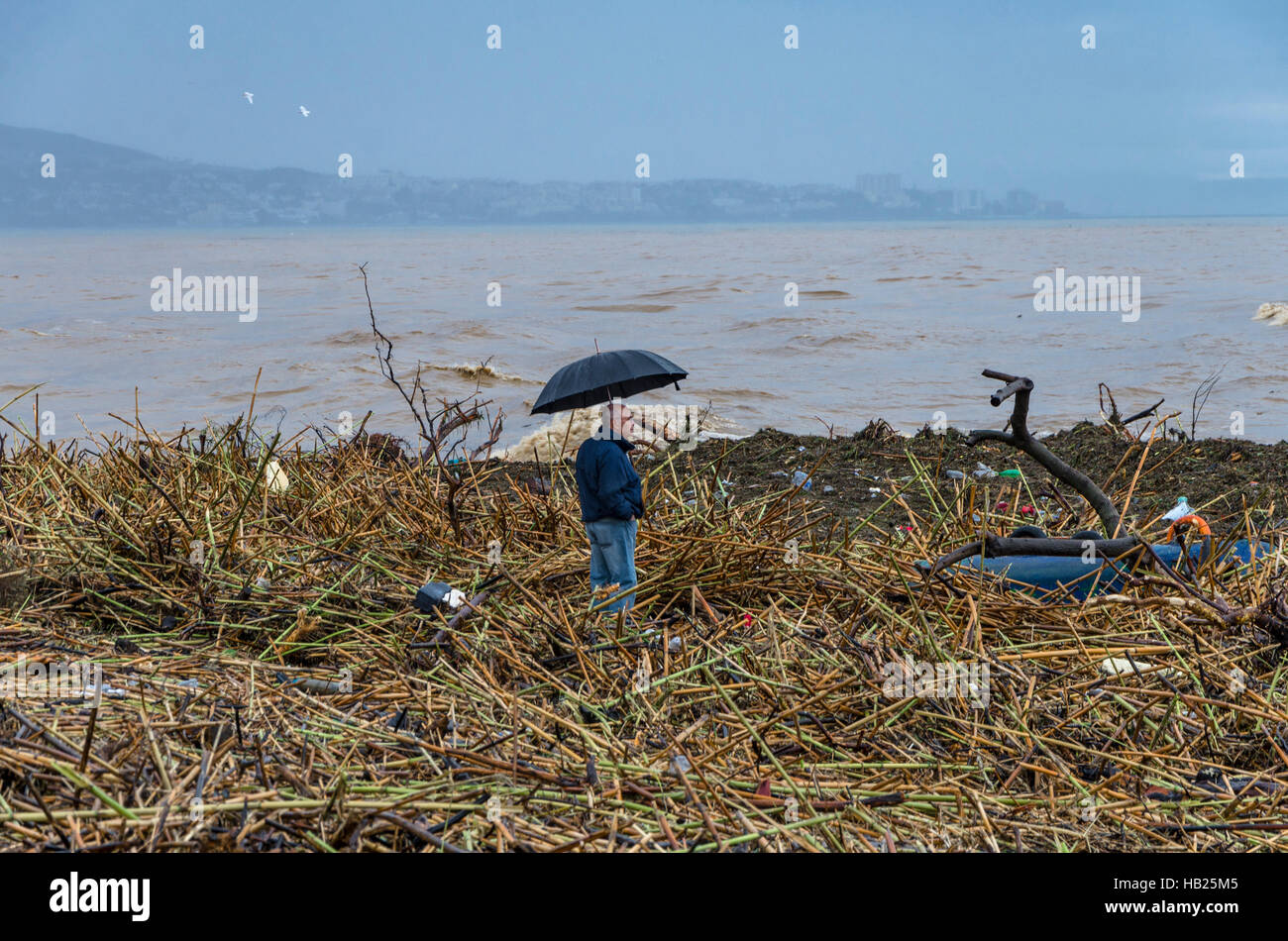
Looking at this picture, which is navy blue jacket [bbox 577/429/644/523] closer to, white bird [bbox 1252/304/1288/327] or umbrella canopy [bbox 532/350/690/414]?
umbrella canopy [bbox 532/350/690/414]

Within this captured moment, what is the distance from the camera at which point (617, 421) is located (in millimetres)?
4391

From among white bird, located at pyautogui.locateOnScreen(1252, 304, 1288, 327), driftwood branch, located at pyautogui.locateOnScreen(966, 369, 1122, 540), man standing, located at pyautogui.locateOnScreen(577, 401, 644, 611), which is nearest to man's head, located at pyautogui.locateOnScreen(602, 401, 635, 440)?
man standing, located at pyautogui.locateOnScreen(577, 401, 644, 611)

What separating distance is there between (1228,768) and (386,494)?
3794mm

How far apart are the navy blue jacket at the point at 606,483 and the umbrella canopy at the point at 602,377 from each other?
19 centimetres

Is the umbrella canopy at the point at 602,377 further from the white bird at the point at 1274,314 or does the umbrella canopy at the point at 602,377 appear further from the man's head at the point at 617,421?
the white bird at the point at 1274,314

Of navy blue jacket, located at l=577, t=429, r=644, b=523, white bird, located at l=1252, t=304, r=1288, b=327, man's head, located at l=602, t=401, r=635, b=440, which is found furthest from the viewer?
white bird, located at l=1252, t=304, r=1288, b=327

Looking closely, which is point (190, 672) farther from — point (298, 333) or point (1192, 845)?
point (298, 333)

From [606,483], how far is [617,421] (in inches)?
11.3

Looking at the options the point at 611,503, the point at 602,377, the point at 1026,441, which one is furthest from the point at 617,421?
the point at 1026,441

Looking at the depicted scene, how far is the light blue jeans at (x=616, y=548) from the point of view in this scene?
4.25 m

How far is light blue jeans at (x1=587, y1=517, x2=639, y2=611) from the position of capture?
4254 mm

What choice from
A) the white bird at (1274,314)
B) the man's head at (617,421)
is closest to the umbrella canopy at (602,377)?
the man's head at (617,421)

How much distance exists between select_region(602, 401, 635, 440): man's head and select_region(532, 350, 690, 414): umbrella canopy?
1.7 inches

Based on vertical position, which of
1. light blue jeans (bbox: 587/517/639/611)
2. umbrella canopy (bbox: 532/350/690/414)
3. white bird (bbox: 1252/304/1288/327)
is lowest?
light blue jeans (bbox: 587/517/639/611)
